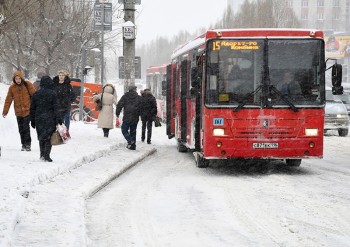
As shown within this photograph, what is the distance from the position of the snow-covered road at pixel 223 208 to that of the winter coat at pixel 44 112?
166 cm

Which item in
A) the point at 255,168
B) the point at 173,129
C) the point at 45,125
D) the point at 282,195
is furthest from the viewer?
the point at 173,129

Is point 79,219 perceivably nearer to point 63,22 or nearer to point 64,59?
point 63,22

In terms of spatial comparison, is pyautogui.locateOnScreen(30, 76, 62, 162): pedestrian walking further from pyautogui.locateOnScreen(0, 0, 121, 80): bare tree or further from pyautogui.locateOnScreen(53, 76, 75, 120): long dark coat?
pyautogui.locateOnScreen(0, 0, 121, 80): bare tree

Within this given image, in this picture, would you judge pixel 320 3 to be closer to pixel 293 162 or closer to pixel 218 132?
pixel 293 162

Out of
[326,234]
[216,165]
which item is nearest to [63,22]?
[216,165]

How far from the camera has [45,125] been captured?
522 inches

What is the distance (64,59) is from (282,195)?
37.9m

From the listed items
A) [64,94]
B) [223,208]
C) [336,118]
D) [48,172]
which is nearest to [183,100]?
[64,94]

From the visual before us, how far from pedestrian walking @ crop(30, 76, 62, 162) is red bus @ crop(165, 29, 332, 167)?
291 centimetres

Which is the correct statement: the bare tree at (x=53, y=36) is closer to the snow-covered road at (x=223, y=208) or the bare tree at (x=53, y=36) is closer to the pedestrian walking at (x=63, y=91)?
the pedestrian walking at (x=63, y=91)

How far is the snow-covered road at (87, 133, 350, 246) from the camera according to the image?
298 inches

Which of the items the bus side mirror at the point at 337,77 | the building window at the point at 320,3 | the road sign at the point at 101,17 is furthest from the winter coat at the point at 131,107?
the building window at the point at 320,3

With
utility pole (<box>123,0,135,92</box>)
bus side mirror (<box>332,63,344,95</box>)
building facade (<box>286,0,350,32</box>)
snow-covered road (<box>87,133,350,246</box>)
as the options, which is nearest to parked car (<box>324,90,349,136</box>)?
utility pole (<box>123,0,135,92</box>)

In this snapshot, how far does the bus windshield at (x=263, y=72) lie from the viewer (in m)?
13.4
